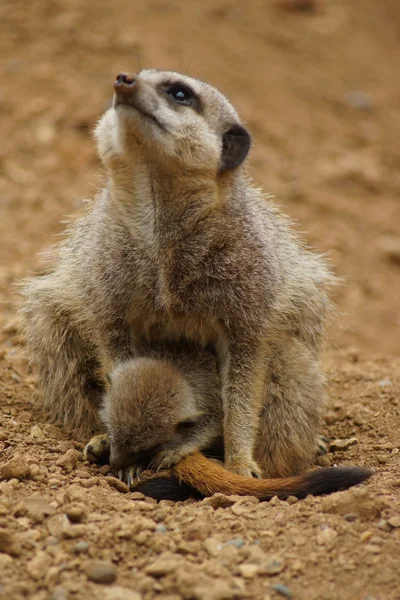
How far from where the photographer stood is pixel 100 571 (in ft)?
7.48

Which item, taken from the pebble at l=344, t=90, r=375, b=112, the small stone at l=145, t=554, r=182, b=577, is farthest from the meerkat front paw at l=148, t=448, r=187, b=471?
the pebble at l=344, t=90, r=375, b=112

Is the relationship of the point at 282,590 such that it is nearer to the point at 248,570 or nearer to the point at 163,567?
the point at 248,570

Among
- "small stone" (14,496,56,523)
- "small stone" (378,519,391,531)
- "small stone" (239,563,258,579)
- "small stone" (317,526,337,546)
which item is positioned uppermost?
"small stone" (378,519,391,531)

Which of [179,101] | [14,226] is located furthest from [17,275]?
[179,101]

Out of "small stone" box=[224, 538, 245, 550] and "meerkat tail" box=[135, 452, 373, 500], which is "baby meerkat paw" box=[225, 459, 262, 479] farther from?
"small stone" box=[224, 538, 245, 550]

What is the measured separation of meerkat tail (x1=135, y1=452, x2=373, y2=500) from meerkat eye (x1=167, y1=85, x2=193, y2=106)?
1.38 meters

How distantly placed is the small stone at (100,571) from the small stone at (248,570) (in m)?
0.35

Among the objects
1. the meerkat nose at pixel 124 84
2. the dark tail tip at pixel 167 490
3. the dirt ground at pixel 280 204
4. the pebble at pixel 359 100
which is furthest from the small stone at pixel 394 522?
the pebble at pixel 359 100

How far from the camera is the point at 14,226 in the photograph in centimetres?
601

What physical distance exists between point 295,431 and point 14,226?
10.3ft

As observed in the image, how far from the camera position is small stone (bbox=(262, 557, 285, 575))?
236cm

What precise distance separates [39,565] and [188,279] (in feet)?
4.35

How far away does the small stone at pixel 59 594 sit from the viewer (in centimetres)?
217

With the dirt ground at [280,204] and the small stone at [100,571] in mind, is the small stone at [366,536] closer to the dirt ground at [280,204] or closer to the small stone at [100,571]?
the dirt ground at [280,204]
